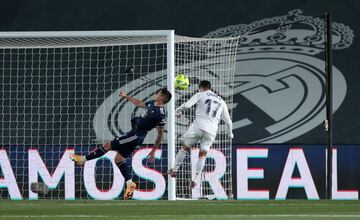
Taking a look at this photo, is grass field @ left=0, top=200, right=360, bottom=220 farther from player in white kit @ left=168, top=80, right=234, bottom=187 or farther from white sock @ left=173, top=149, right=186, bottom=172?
player in white kit @ left=168, top=80, right=234, bottom=187

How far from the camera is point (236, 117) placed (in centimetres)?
2077

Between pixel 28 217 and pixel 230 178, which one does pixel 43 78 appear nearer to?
pixel 230 178

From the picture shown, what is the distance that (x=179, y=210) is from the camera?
1493cm

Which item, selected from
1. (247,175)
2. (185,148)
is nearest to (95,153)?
(185,148)

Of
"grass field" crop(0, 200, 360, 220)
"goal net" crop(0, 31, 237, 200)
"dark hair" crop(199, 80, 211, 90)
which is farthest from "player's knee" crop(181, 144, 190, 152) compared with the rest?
"grass field" crop(0, 200, 360, 220)

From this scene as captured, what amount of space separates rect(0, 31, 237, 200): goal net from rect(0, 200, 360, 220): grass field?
10.6ft

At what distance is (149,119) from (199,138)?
1.10 meters

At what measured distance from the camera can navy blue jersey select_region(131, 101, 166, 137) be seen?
1788cm

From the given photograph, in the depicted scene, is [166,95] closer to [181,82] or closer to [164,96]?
[164,96]

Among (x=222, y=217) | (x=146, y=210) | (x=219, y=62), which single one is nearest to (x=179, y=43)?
(x=219, y=62)

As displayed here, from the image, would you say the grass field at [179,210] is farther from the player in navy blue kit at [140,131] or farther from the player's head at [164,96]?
the player's head at [164,96]

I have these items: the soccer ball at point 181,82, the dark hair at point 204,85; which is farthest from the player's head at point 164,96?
the dark hair at point 204,85

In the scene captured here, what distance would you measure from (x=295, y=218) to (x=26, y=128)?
334 inches

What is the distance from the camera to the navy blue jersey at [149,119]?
1788cm
